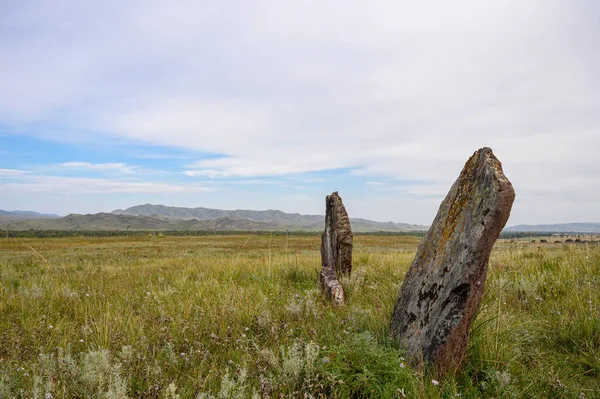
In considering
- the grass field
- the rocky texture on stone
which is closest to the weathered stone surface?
the grass field

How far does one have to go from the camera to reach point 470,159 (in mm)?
4117

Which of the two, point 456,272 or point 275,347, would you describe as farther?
point 275,347

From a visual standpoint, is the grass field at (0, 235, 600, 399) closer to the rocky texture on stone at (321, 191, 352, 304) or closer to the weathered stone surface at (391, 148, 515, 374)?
the weathered stone surface at (391, 148, 515, 374)

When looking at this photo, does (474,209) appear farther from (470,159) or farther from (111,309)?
(111,309)

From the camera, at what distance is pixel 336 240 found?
25.8 ft

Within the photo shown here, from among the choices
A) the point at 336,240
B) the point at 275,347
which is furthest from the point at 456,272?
the point at 336,240

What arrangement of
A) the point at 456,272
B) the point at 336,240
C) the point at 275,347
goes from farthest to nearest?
the point at 336,240
the point at 275,347
the point at 456,272

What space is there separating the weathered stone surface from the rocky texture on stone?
321 centimetres

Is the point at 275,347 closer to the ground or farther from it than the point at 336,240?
closer to the ground

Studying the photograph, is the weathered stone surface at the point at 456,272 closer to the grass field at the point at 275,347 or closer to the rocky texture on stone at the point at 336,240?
the grass field at the point at 275,347

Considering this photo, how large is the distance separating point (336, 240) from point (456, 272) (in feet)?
14.8

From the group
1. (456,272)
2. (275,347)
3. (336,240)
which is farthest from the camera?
(336,240)

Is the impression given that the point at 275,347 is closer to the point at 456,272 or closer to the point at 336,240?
the point at 456,272

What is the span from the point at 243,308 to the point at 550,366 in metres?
3.69
